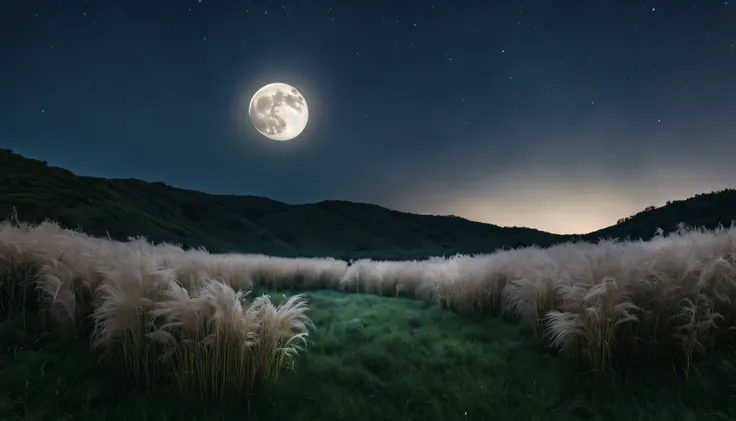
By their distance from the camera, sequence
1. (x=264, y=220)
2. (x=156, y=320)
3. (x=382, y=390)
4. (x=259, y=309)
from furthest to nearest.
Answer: (x=264, y=220), (x=259, y=309), (x=156, y=320), (x=382, y=390)

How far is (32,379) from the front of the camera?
4535 millimetres

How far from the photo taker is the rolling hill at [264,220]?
213 ft

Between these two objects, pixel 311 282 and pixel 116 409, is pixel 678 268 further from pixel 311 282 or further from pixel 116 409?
pixel 311 282

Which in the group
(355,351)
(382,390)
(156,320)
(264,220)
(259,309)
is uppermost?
(264,220)

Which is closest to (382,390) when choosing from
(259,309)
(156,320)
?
(259,309)

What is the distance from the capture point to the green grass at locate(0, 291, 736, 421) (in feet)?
14.1

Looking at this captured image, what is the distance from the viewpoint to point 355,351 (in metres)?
6.08

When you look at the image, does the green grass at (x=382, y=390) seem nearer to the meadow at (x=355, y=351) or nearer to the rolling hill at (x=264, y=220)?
the meadow at (x=355, y=351)

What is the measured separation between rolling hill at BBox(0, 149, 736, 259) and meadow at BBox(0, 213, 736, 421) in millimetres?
5690

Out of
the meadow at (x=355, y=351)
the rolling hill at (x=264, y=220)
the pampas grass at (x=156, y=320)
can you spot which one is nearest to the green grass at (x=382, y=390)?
the meadow at (x=355, y=351)

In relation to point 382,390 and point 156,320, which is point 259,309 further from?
point 382,390

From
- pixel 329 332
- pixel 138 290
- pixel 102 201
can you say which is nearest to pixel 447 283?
pixel 329 332

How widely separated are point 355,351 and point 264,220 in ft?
459

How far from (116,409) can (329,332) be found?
3252mm
